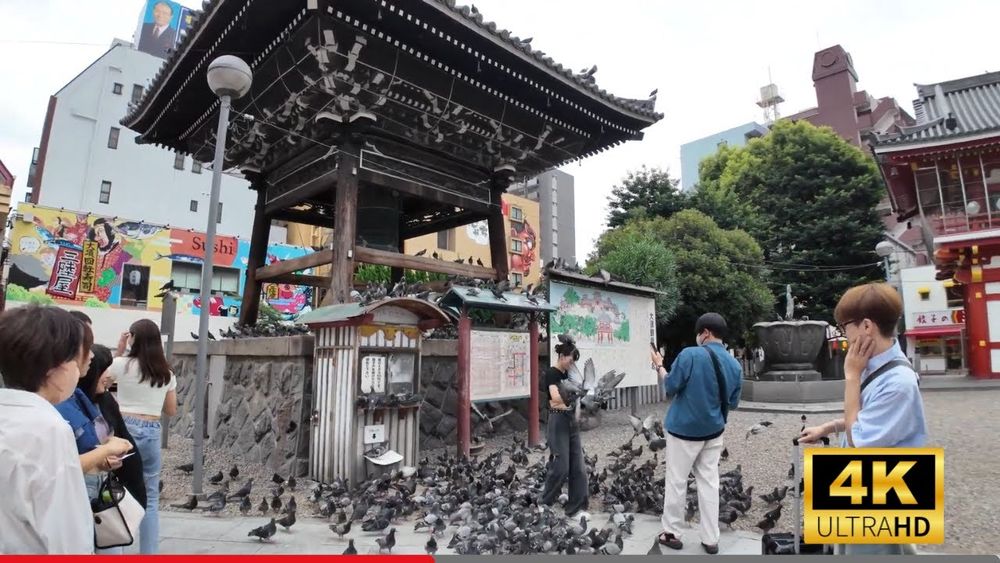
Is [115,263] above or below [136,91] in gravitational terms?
below

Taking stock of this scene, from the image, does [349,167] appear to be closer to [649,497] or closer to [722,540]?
[649,497]

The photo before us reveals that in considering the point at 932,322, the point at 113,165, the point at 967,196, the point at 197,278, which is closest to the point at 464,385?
the point at 967,196

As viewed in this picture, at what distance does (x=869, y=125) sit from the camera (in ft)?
124

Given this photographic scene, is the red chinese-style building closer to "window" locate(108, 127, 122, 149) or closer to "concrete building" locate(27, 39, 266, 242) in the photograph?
"concrete building" locate(27, 39, 266, 242)

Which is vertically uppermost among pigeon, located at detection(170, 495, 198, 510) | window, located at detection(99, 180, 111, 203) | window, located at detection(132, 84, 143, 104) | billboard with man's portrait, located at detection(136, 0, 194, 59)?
billboard with man's portrait, located at detection(136, 0, 194, 59)

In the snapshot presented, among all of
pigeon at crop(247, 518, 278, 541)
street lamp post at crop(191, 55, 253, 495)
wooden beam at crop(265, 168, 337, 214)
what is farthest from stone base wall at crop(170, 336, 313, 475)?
wooden beam at crop(265, 168, 337, 214)

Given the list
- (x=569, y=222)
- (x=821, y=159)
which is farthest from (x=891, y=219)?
(x=569, y=222)

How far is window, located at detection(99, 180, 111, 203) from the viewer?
25156 mm

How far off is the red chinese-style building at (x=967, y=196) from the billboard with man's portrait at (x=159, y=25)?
1324 inches

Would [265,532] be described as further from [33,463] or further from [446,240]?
[446,240]

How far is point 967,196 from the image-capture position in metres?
18.0

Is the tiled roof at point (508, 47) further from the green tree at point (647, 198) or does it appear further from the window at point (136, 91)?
the window at point (136, 91)

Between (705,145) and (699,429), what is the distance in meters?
53.6

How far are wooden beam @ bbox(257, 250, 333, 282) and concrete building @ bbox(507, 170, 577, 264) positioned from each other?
3000cm
